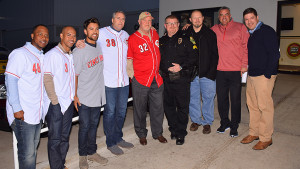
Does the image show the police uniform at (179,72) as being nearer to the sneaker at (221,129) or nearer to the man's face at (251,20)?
the sneaker at (221,129)

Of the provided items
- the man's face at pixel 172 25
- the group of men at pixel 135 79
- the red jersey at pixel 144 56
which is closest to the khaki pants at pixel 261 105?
the group of men at pixel 135 79

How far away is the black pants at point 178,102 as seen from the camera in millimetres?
4047

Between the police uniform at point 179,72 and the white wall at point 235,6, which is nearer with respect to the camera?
the police uniform at point 179,72

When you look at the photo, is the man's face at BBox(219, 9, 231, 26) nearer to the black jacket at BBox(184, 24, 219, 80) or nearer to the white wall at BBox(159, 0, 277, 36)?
the black jacket at BBox(184, 24, 219, 80)

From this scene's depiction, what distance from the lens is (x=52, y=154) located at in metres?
2.95

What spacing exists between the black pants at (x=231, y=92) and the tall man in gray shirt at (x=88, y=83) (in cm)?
210

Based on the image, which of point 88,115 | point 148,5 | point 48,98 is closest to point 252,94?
point 88,115

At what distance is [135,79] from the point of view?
3.96m

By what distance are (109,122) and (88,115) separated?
512 millimetres

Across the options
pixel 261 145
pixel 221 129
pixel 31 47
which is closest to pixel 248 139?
pixel 261 145

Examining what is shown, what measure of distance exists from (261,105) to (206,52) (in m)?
1.21

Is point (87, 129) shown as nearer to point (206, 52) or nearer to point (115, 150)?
point (115, 150)

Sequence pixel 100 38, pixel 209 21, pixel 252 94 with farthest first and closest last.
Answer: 1. pixel 209 21
2. pixel 252 94
3. pixel 100 38

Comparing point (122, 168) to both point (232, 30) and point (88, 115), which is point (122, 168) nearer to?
point (88, 115)
